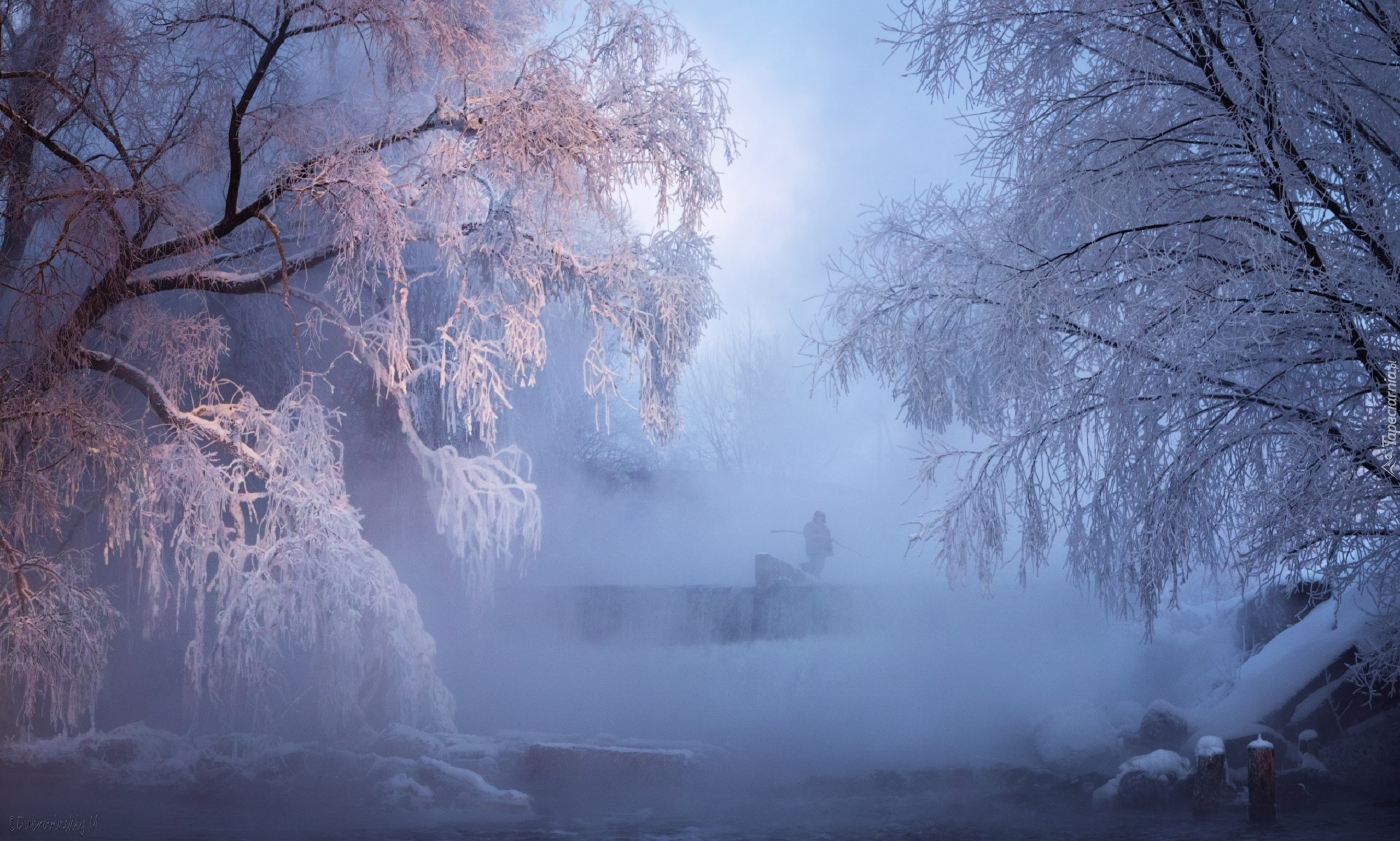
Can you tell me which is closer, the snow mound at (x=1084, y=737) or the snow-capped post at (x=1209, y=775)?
the snow-capped post at (x=1209, y=775)

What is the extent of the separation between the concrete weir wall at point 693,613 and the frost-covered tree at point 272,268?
5.51 metres

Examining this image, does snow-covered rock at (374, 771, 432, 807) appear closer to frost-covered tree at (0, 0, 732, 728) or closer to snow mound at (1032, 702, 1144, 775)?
frost-covered tree at (0, 0, 732, 728)

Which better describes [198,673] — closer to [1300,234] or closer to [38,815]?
[38,815]

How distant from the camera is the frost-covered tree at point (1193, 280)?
4422mm

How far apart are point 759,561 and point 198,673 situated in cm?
858

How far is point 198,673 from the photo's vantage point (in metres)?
6.80

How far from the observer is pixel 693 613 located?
542 inches

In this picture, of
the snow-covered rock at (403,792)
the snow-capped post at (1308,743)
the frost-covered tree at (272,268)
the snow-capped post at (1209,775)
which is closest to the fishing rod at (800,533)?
the snow-capped post at (1308,743)

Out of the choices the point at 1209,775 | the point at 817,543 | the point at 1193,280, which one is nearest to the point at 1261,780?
the point at 1209,775

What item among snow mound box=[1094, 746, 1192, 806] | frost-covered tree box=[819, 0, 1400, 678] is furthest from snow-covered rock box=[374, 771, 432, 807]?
snow mound box=[1094, 746, 1192, 806]

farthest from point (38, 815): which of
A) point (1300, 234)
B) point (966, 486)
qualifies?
point (1300, 234)

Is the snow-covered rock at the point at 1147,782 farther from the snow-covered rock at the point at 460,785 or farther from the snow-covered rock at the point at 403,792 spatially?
the snow-covered rock at the point at 403,792

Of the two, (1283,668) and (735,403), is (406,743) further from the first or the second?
(735,403)

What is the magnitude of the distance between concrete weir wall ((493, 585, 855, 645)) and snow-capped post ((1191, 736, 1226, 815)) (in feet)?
20.2
